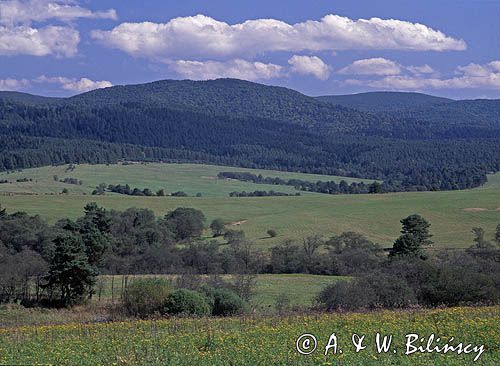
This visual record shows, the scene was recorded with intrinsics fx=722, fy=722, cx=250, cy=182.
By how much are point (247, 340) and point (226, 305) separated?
12441 mm

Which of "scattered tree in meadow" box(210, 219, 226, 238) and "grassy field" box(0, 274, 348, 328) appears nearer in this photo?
"grassy field" box(0, 274, 348, 328)

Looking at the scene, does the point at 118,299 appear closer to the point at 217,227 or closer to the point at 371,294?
the point at 371,294

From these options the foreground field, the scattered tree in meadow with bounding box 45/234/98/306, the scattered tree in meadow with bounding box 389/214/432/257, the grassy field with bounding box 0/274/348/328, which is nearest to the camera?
the foreground field

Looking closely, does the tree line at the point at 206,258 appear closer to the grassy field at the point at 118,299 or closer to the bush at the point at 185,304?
the grassy field at the point at 118,299

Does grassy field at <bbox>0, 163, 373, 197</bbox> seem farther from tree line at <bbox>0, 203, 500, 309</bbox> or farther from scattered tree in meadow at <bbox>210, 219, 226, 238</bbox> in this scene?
scattered tree in meadow at <bbox>210, 219, 226, 238</bbox>

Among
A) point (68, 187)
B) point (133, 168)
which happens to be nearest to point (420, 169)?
point (133, 168)

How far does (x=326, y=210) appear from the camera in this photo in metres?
87.8

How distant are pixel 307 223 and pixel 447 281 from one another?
4711 cm

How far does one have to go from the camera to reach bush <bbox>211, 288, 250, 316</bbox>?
94.5 ft

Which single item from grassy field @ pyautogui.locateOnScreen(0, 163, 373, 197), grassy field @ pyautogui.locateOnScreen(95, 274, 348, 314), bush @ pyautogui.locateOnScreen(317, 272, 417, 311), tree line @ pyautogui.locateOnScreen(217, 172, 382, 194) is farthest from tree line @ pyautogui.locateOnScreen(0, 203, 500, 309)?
tree line @ pyautogui.locateOnScreen(217, 172, 382, 194)

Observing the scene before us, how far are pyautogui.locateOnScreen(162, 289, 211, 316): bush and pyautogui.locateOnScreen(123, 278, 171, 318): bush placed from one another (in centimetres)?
54

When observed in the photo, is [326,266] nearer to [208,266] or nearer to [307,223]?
[208,266]

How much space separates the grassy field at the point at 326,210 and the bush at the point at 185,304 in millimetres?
37733

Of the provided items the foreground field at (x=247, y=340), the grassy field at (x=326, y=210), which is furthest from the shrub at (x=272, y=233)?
the foreground field at (x=247, y=340)
